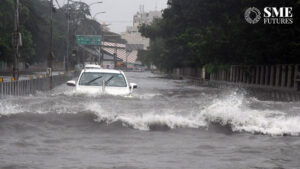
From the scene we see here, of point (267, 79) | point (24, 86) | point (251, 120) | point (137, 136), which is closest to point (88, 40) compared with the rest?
point (267, 79)

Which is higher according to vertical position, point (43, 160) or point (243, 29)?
point (243, 29)

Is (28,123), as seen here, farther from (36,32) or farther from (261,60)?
(36,32)

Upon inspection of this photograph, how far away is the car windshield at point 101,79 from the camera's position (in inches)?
564

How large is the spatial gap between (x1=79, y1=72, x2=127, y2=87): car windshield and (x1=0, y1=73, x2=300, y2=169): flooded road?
4.28 feet

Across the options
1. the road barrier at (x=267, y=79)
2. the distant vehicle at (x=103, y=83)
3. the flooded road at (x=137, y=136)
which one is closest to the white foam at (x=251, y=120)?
the flooded road at (x=137, y=136)

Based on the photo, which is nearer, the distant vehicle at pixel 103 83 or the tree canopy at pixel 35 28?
the distant vehicle at pixel 103 83

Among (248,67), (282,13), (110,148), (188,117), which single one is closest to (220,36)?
(248,67)

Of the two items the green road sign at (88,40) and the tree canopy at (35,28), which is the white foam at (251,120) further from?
the green road sign at (88,40)

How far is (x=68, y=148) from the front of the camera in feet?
25.3

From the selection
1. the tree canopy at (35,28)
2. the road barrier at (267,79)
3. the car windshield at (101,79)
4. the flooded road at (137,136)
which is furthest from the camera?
the tree canopy at (35,28)

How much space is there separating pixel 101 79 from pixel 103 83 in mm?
487

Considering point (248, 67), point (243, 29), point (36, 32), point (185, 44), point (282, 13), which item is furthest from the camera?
point (36, 32)

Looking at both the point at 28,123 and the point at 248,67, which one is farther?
the point at 248,67

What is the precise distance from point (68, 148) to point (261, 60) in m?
33.4
